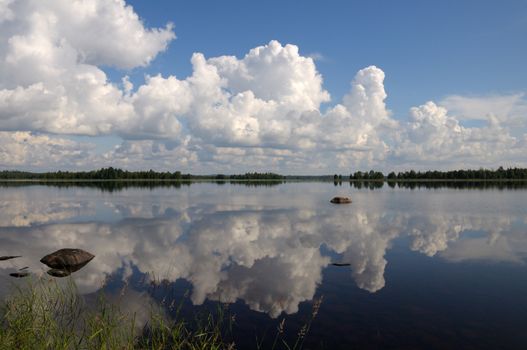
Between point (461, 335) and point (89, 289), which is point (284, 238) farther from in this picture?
point (461, 335)

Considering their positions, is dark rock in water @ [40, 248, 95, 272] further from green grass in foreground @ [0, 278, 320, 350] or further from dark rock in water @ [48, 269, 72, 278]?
green grass in foreground @ [0, 278, 320, 350]

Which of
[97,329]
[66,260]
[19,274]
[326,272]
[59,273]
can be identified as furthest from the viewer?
[66,260]

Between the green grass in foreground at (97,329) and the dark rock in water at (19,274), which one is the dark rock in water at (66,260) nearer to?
the dark rock in water at (19,274)

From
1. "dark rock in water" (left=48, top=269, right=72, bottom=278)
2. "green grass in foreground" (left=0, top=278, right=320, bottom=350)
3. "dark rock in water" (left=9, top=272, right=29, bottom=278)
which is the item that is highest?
"green grass in foreground" (left=0, top=278, right=320, bottom=350)

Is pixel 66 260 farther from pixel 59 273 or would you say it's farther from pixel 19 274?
pixel 19 274

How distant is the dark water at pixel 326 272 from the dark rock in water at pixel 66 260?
0.77m

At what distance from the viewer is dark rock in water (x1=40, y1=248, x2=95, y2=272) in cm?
2425

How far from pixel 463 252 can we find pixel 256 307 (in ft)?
65.7

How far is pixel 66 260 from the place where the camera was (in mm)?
24500

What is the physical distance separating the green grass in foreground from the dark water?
986mm

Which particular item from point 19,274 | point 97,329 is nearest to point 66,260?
point 19,274

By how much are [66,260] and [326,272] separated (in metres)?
17.2

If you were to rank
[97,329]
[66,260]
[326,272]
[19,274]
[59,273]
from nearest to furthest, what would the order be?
[97,329]
[19,274]
[59,273]
[326,272]
[66,260]

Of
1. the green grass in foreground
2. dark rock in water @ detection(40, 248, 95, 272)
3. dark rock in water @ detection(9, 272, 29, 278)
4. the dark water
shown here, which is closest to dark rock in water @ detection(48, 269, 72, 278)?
the dark water
